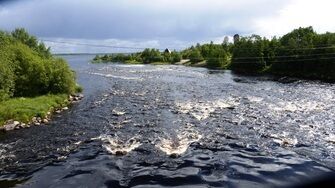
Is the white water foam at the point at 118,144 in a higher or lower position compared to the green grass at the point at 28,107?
lower

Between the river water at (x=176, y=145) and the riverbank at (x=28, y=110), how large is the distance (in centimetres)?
168

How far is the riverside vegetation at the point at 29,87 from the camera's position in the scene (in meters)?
38.3

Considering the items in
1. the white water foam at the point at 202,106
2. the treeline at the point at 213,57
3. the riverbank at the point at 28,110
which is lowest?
the white water foam at the point at 202,106

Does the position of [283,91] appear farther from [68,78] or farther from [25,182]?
[25,182]

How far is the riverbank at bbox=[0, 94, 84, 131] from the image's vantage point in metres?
35.8

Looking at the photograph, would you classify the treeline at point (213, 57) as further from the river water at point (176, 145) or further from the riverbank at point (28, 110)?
the riverbank at point (28, 110)

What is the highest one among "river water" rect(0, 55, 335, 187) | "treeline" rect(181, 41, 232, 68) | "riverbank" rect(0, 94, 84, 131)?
"treeline" rect(181, 41, 232, 68)

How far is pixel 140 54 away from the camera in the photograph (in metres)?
181

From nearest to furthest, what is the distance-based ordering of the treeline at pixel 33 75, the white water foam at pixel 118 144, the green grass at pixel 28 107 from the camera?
the white water foam at pixel 118 144, the green grass at pixel 28 107, the treeline at pixel 33 75

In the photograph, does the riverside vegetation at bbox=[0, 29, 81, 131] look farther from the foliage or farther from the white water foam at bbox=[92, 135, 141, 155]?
the foliage

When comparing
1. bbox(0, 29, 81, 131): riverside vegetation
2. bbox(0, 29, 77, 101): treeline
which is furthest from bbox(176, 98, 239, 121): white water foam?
bbox(0, 29, 77, 101): treeline

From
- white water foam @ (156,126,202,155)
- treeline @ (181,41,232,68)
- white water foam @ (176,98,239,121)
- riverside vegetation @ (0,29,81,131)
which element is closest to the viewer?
white water foam @ (156,126,202,155)

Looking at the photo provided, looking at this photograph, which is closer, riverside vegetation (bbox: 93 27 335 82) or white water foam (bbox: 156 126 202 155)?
white water foam (bbox: 156 126 202 155)

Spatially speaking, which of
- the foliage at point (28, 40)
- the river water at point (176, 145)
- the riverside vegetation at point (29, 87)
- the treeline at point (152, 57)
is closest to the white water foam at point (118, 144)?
the river water at point (176, 145)
